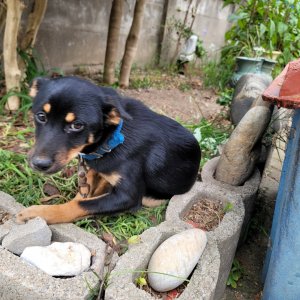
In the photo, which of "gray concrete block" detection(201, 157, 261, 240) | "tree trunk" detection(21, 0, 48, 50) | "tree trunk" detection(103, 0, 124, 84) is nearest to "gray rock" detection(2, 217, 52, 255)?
"gray concrete block" detection(201, 157, 261, 240)

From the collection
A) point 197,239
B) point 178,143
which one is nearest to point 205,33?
point 178,143

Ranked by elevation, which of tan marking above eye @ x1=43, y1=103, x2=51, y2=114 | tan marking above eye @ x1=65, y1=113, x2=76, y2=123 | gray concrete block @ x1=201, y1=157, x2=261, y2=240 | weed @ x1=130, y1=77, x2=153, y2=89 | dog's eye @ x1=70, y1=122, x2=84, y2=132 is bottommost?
weed @ x1=130, y1=77, x2=153, y2=89

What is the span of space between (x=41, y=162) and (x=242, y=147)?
1512 mm

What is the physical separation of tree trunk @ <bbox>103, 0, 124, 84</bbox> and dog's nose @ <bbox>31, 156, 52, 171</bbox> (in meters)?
3.99

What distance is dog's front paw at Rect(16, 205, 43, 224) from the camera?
2047 millimetres

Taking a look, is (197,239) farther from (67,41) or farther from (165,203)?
(67,41)

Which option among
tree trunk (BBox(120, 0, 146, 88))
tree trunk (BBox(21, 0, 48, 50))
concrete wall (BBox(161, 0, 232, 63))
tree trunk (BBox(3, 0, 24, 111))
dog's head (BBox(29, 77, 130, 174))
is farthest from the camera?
concrete wall (BBox(161, 0, 232, 63))

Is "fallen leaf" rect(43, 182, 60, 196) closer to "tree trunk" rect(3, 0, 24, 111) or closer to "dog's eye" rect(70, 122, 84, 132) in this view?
"dog's eye" rect(70, 122, 84, 132)

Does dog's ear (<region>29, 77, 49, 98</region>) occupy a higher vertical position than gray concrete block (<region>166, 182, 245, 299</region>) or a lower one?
higher

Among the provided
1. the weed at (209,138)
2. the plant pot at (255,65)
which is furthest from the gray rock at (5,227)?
the plant pot at (255,65)

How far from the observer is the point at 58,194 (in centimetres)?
264

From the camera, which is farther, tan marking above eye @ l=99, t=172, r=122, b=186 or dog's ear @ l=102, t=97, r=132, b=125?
tan marking above eye @ l=99, t=172, r=122, b=186

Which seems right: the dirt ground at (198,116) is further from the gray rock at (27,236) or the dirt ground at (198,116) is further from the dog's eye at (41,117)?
the gray rock at (27,236)

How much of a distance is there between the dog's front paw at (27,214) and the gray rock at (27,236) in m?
0.08
